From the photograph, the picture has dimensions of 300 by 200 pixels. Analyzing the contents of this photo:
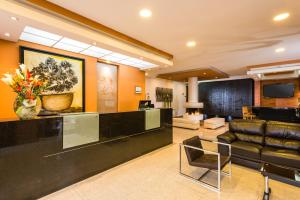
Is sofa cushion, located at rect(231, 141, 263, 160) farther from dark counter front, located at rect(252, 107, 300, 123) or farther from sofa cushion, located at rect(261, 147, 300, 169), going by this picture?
dark counter front, located at rect(252, 107, 300, 123)

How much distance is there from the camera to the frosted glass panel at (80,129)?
2652 mm

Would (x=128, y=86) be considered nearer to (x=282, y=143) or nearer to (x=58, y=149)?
(x=58, y=149)

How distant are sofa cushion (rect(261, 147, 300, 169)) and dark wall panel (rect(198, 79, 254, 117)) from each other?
7.79 meters

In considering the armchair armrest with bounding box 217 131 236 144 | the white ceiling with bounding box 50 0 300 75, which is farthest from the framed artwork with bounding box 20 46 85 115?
the armchair armrest with bounding box 217 131 236 144

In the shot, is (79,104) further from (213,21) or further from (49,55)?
(213,21)

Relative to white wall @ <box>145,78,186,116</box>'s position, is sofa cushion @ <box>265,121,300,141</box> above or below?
below

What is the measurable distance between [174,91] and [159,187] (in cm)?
989

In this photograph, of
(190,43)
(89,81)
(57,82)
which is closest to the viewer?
(57,82)

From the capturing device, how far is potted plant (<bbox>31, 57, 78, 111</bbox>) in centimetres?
370

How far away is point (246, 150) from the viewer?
330cm

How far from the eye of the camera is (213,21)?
2.99 m

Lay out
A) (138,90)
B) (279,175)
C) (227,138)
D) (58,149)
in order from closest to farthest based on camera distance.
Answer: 1. (279,175)
2. (58,149)
3. (227,138)
4. (138,90)

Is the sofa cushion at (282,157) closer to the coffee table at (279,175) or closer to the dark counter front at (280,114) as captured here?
the coffee table at (279,175)

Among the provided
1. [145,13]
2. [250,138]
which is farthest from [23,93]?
[250,138]
